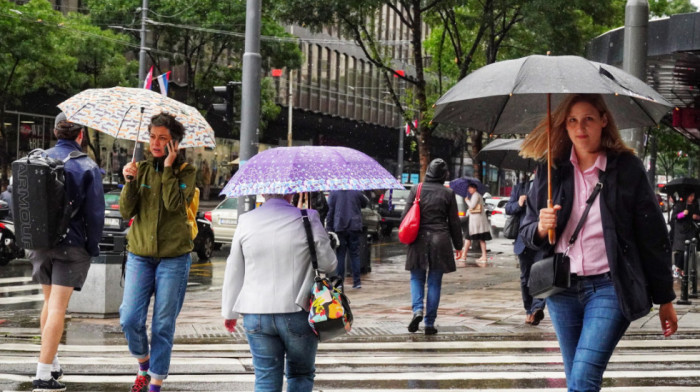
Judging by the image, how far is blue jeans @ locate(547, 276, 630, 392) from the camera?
4.65 m

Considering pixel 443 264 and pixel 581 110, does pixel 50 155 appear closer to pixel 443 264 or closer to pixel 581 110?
pixel 581 110

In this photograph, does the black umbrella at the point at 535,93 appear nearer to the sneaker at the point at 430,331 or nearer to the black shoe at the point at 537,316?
the sneaker at the point at 430,331

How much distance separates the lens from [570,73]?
5.26m

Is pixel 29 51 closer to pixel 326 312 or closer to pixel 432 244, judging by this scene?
pixel 432 244

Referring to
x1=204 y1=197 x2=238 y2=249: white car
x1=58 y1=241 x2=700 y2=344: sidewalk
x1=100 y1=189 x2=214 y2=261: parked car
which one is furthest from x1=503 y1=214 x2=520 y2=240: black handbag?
x1=204 y1=197 x2=238 y2=249: white car

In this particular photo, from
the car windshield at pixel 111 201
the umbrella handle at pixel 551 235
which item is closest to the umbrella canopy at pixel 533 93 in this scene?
the umbrella handle at pixel 551 235

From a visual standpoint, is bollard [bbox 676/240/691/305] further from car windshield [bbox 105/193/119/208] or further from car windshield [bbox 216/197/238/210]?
car windshield [bbox 216/197/238/210]

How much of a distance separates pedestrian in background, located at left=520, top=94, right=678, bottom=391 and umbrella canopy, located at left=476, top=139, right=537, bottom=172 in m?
9.49

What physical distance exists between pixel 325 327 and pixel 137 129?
3497mm

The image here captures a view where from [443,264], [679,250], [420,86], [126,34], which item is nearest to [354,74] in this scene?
[126,34]

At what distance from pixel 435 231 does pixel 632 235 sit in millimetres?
6156

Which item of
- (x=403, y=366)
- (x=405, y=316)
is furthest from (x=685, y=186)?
(x=403, y=366)

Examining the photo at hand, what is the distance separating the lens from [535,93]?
17.9 ft

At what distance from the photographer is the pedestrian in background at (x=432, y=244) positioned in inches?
422
